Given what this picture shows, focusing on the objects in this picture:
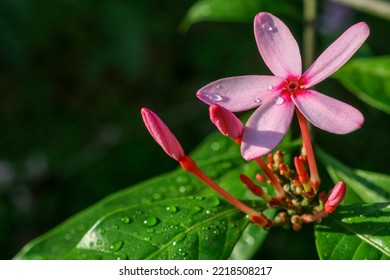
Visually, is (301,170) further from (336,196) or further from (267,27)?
(267,27)

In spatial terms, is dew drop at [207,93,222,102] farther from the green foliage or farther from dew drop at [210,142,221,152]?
dew drop at [210,142,221,152]

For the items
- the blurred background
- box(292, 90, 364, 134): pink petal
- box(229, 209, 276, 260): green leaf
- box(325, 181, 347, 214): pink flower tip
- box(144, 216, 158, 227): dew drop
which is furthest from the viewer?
the blurred background

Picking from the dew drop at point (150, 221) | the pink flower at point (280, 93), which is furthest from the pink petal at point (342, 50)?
the dew drop at point (150, 221)

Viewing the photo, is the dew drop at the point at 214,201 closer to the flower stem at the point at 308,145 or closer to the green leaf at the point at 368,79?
the flower stem at the point at 308,145

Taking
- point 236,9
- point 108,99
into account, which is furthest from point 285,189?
point 108,99

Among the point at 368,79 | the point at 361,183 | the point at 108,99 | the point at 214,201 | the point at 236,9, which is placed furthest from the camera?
the point at 108,99

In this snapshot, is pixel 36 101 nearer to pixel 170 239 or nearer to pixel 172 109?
pixel 172 109

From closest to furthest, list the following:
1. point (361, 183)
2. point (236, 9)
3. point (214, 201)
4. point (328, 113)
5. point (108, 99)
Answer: point (328, 113) → point (214, 201) → point (361, 183) → point (236, 9) → point (108, 99)

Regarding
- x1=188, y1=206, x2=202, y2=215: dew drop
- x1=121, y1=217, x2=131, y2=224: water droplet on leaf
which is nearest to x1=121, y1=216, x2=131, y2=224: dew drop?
x1=121, y1=217, x2=131, y2=224: water droplet on leaf
